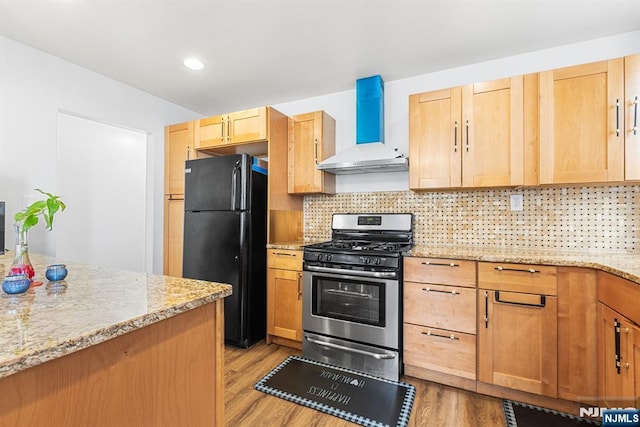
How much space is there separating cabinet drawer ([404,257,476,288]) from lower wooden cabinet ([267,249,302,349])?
945 mm

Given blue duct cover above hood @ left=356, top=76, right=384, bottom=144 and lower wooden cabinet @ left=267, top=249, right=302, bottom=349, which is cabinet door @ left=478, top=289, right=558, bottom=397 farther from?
blue duct cover above hood @ left=356, top=76, right=384, bottom=144

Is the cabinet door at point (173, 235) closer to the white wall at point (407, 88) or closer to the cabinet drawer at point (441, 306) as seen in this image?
the white wall at point (407, 88)

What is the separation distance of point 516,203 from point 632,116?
835 mm

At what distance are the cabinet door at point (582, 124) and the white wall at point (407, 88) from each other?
17.2 inches

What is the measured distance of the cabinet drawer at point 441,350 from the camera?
1.99 m

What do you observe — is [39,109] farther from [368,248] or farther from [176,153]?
[368,248]

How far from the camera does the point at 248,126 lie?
114 inches

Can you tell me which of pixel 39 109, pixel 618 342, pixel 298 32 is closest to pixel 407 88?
pixel 298 32

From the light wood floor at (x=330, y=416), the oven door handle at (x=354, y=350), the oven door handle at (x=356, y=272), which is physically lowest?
the light wood floor at (x=330, y=416)

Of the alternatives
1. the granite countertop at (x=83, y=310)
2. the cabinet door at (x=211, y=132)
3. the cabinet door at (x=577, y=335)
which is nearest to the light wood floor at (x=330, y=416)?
the cabinet door at (x=577, y=335)

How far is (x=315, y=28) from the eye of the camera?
6.85 feet

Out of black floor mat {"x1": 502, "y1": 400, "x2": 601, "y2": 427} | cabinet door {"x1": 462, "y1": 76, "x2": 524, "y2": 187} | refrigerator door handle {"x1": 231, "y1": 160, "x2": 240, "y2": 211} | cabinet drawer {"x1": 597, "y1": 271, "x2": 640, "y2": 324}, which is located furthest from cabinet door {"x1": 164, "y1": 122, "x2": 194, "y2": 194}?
cabinet drawer {"x1": 597, "y1": 271, "x2": 640, "y2": 324}

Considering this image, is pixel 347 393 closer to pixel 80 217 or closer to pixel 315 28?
pixel 315 28

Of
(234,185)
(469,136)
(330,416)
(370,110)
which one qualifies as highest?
(370,110)
